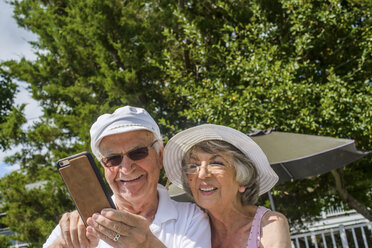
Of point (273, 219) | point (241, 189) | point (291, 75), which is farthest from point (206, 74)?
point (273, 219)

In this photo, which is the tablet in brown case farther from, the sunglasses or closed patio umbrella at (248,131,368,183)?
closed patio umbrella at (248,131,368,183)

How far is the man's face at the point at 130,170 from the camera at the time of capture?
176cm

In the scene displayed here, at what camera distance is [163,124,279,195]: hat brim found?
2.03 metres

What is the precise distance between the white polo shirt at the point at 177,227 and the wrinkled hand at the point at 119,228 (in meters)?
0.38

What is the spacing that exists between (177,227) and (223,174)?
1.44 feet

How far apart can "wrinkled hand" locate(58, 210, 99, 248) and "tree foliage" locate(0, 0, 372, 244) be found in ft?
13.7

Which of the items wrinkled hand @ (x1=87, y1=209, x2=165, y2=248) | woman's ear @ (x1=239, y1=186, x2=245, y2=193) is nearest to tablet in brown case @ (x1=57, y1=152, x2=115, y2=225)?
wrinkled hand @ (x1=87, y1=209, x2=165, y2=248)

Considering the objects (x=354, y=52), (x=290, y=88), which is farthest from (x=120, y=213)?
(x=354, y=52)

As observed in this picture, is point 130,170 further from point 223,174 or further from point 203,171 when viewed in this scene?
point 223,174

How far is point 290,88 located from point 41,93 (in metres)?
6.74

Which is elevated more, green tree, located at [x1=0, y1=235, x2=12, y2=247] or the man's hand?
green tree, located at [x1=0, y1=235, x2=12, y2=247]

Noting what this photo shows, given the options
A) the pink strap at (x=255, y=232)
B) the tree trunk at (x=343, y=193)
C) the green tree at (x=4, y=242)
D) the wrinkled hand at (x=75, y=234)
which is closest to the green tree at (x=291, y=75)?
the tree trunk at (x=343, y=193)

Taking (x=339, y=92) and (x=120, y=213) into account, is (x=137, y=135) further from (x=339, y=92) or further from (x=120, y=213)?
(x=339, y=92)

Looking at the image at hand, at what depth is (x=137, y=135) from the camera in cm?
181
